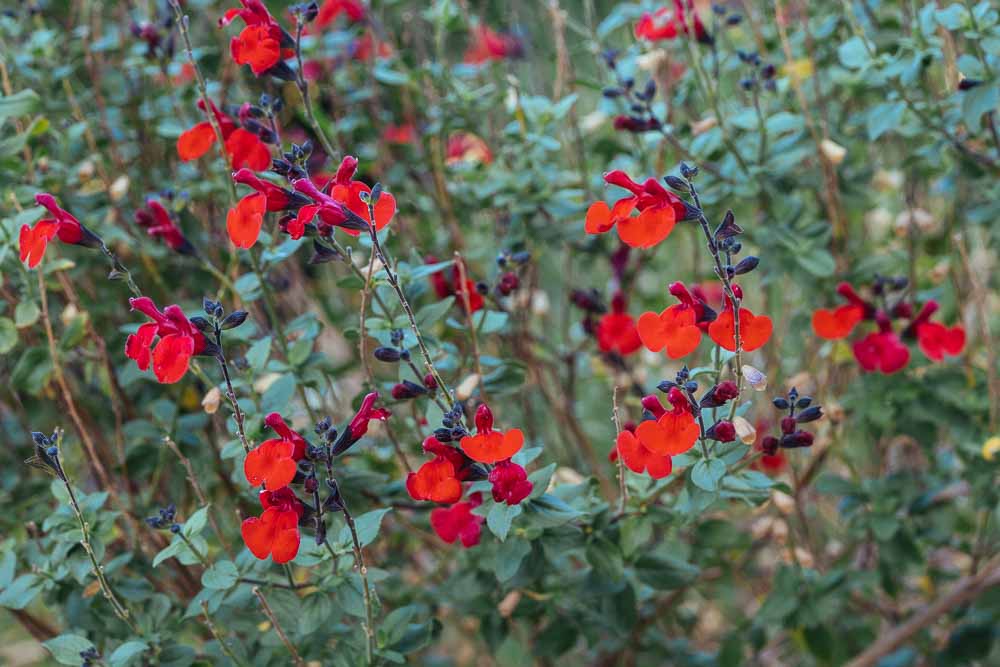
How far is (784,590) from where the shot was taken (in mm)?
1771

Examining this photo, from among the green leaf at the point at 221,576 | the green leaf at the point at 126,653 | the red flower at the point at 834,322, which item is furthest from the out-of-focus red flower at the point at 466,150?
the green leaf at the point at 126,653

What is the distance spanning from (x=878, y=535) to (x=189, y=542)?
111cm

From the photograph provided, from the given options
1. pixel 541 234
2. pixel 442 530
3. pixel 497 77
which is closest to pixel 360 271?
pixel 442 530

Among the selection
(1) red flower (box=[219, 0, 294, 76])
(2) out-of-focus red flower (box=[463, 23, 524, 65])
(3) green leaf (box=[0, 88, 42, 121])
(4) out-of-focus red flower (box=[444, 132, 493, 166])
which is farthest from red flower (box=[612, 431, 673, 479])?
(2) out-of-focus red flower (box=[463, 23, 524, 65])

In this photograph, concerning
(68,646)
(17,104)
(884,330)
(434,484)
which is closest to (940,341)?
(884,330)

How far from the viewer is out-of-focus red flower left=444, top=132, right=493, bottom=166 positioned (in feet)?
6.77

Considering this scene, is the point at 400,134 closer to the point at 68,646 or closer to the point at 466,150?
the point at 466,150

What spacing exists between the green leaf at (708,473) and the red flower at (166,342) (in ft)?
1.94

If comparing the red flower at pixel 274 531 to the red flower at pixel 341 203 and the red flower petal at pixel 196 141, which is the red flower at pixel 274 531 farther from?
the red flower petal at pixel 196 141

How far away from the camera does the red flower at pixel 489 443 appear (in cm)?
113

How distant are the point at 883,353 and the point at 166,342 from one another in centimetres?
104

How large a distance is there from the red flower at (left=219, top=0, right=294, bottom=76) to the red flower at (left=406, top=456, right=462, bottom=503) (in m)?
0.53

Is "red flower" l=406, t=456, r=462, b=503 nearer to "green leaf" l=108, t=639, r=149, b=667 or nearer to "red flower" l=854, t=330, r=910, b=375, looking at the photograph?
"green leaf" l=108, t=639, r=149, b=667

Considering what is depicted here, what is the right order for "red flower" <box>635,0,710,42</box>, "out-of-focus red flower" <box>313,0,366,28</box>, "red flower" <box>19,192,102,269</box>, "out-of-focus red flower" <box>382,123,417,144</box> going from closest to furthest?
"red flower" <box>19,192,102,269</box> < "red flower" <box>635,0,710,42</box> < "out-of-focus red flower" <box>313,0,366,28</box> < "out-of-focus red flower" <box>382,123,417,144</box>
